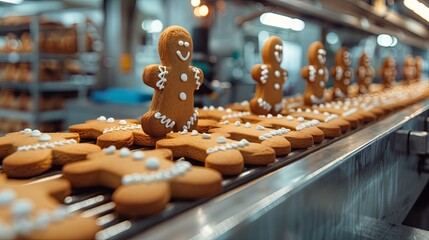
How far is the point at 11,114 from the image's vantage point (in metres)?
4.72

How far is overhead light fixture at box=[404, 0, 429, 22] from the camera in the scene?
3.67m

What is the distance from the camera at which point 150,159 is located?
70cm

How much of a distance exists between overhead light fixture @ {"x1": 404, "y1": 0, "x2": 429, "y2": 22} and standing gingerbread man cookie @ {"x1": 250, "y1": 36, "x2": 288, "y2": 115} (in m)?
2.68

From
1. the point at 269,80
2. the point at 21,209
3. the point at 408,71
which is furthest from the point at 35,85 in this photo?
the point at 21,209

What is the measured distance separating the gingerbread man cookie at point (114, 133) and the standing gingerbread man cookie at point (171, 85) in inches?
1.2

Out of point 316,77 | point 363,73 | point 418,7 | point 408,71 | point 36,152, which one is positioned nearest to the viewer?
point 36,152

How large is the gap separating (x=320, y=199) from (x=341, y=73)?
1.64m

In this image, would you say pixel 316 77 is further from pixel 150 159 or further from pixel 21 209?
pixel 21 209

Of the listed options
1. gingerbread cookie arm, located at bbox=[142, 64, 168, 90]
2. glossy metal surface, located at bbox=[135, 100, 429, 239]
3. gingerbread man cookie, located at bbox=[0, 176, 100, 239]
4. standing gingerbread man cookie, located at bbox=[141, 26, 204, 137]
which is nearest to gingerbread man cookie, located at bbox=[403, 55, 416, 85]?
glossy metal surface, located at bbox=[135, 100, 429, 239]

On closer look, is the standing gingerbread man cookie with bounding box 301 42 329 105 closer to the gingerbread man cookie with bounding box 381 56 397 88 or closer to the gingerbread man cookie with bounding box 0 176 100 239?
the gingerbread man cookie with bounding box 0 176 100 239

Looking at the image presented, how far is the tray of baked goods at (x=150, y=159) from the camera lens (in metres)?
0.55

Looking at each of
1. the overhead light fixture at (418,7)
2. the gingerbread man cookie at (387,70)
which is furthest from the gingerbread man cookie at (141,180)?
the overhead light fixture at (418,7)

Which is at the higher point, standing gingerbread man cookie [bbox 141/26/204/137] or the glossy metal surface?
standing gingerbread man cookie [bbox 141/26/204/137]

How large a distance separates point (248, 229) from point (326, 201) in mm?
363
